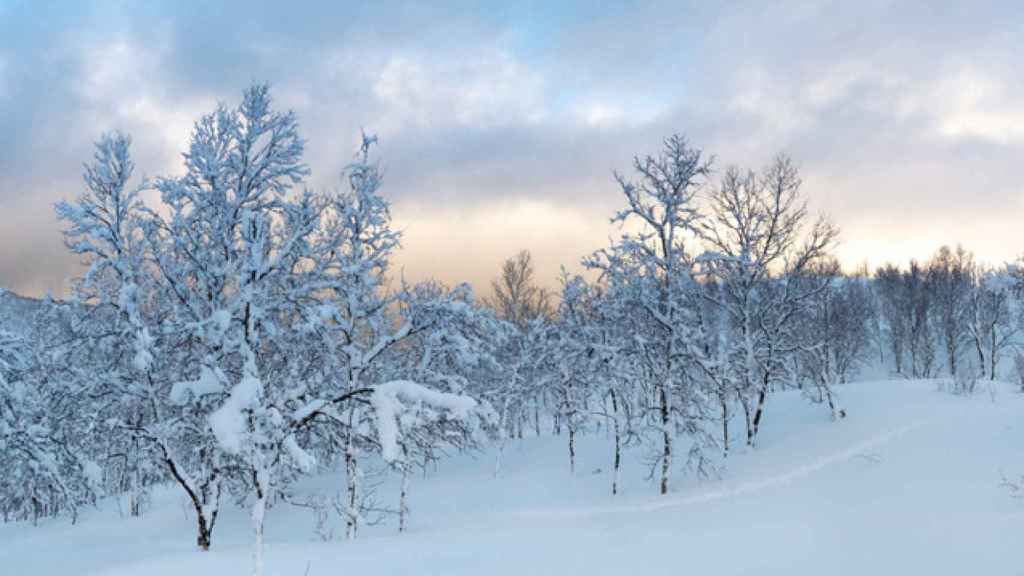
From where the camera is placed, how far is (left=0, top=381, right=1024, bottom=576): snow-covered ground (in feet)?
34.0

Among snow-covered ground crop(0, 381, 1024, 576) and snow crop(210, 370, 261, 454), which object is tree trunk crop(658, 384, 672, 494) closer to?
snow-covered ground crop(0, 381, 1024, 576)

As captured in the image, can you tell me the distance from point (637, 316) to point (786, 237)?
637 centimetres

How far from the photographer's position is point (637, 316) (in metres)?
20.2

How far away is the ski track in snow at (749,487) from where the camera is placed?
51.4ft

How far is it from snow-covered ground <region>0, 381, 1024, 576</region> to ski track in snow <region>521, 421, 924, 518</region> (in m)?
0.07

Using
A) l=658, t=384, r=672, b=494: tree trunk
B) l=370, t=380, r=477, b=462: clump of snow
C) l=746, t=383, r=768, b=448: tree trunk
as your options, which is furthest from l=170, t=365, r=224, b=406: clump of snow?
l=746, t=383, r=768, b=448: tree trunk

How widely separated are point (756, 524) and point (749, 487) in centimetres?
343

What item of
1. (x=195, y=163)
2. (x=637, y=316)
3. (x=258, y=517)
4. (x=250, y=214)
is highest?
(x=195, y=163)

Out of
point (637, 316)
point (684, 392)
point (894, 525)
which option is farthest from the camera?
point (637, 316)

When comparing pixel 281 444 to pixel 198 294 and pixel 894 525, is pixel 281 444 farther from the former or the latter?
pixel 894 525

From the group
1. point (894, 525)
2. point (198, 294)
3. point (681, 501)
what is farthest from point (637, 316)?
point (198, 294)

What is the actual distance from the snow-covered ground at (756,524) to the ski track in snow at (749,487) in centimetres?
7

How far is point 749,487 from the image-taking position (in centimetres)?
1599

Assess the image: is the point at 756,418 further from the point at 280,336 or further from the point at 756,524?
the point at 280,336
